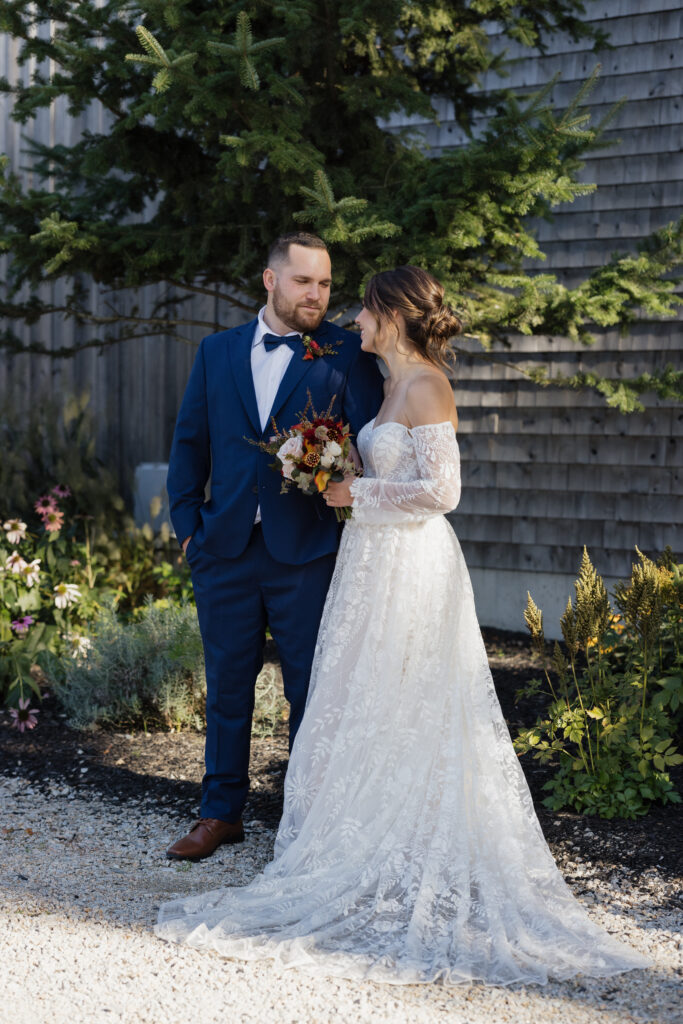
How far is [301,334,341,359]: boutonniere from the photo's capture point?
10.6ft

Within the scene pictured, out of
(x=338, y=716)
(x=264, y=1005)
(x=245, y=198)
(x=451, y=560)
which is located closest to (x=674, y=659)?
(x=451, y=560)

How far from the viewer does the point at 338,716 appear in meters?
3.01

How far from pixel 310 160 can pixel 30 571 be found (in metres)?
2.54

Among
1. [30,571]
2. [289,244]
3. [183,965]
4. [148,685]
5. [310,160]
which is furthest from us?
[30,571]

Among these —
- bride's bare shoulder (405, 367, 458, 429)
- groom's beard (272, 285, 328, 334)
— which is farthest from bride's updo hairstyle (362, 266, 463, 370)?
groom's beard (272, 285, 328, 334)

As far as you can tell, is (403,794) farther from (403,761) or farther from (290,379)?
(290,379)

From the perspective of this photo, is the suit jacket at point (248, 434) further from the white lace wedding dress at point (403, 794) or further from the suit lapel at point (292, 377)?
the white lace wedding dress at point (403, 794)

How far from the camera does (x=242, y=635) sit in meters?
3.30

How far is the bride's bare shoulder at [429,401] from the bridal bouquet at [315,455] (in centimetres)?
21

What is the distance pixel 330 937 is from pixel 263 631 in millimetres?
1063

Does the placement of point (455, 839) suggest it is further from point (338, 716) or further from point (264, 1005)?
point (264, 1005)

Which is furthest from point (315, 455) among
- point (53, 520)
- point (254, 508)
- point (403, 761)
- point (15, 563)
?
point (53, 520)

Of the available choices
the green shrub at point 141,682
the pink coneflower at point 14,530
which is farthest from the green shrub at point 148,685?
the pink coneflower at point 14,530

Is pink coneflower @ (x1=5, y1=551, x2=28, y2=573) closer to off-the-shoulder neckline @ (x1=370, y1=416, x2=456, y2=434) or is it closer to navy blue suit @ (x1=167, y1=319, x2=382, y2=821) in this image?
navy blue suit @ (x1=167, y1=319, x2=382, y2=821)
